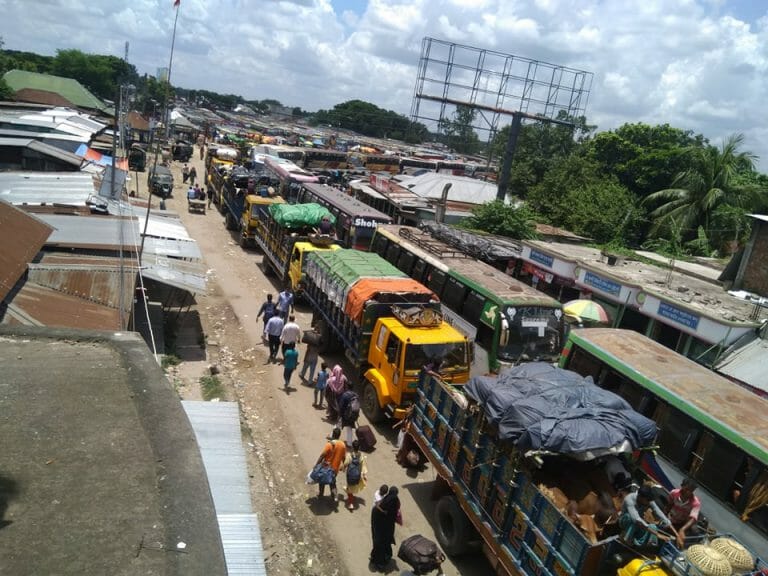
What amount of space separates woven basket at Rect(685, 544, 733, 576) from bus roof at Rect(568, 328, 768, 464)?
191 centimetres

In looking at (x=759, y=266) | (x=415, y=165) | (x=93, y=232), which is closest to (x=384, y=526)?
(x=93, y=232)

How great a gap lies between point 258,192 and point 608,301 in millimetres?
15981

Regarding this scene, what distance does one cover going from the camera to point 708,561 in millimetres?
5234

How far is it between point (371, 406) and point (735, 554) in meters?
6.86

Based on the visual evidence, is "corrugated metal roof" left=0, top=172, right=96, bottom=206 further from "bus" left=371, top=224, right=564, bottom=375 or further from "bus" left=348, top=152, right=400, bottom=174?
"bus" left=348, top=152, right=400, bottom=174

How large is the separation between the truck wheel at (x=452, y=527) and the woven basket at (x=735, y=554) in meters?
3.08

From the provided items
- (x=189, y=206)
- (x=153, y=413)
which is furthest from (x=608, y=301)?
(x=189, y=206)

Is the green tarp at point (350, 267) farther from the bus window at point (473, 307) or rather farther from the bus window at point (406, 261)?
the bus window at point (406, 261)

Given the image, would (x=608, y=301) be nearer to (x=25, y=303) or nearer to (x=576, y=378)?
(x=576, y=378)

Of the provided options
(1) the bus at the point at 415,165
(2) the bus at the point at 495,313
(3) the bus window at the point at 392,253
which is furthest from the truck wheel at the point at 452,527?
(1) the bus at the point at 415,165

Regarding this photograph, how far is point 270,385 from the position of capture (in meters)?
12.5

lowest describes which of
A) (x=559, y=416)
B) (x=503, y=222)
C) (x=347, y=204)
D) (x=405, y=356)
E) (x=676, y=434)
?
(x=405, y=356)

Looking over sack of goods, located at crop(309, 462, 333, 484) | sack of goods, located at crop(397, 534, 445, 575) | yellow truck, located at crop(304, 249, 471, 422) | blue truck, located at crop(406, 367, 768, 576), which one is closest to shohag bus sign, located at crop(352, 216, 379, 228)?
yellow truck, located at crop(304, 249, 471, 422)

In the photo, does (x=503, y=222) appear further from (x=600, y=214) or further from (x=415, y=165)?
(x=415, y=165)
